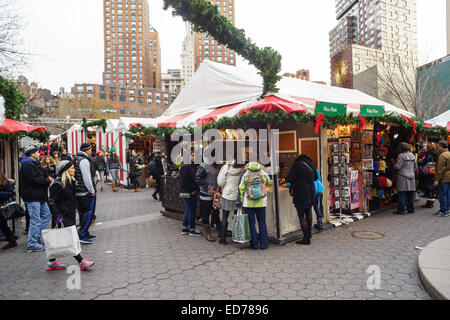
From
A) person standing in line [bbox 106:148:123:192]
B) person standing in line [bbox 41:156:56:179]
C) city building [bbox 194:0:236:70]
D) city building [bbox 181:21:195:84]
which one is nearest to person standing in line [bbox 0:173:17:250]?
person standing in line [bbox 41:156:56:179]

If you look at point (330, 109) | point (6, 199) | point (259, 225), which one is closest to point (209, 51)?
point (330, 109)

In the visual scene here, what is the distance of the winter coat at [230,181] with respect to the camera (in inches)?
226

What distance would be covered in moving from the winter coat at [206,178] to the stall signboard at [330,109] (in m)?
2.60

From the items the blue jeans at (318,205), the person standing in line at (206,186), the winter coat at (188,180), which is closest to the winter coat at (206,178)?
the person standing in line at (206,186)

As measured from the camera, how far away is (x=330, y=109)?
6.27m

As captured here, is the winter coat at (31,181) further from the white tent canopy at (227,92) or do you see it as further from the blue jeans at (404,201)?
the blue jeans at (404,201)

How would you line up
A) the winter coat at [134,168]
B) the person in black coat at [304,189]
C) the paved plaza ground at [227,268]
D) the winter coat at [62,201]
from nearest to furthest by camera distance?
the paved plaza ground at [227,268], the winter coat at [62,201], the person in black coat at [304,189], the winter coat at [134,168]

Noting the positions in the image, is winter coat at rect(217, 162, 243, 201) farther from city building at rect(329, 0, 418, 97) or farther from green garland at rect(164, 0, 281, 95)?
city building at rect(329, 0, 418, 97)

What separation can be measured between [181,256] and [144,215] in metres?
4.18

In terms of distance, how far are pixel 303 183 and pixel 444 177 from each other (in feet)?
15.9

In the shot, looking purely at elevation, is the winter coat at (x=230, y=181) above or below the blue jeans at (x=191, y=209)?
above

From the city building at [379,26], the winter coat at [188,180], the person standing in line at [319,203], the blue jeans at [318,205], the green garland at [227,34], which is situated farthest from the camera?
the city building at [379,26]

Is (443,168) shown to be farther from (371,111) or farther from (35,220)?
(35,220)

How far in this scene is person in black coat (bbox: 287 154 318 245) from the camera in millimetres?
5598
